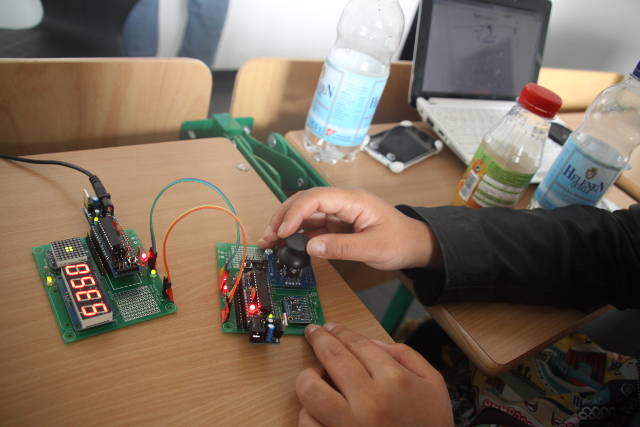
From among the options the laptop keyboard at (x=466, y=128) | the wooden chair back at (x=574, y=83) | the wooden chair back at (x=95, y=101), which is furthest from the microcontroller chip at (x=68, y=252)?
the wooden chair back at (x=574, y=83)

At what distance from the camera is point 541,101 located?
2.48ft

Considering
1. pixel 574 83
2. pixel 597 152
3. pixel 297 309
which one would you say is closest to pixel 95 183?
pixel 297 309

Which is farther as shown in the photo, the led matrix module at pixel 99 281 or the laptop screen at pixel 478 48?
the laptop screen at pixel 478 48

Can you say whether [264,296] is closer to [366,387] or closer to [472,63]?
[366,387]

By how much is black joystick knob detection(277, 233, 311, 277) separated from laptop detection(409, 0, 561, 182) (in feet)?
2.09

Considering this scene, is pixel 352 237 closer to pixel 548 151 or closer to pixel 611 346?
pixel 548 151

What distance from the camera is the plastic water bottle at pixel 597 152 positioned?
2.68ft

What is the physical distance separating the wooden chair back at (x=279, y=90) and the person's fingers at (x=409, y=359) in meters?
0.82

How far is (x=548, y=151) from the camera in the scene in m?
1.25

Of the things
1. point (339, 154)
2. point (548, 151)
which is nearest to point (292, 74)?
point (339, 154)

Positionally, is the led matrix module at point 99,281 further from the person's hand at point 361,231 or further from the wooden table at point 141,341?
the person's hand at point 361,231

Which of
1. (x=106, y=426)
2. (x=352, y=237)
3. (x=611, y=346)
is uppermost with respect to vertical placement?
(x=352, y=237)

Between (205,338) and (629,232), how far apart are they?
29.9 inches

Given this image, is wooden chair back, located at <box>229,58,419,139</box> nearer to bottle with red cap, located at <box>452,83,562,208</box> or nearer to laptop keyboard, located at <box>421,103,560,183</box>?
laptop keyboard, located at <box>421,103,560,183</box>
